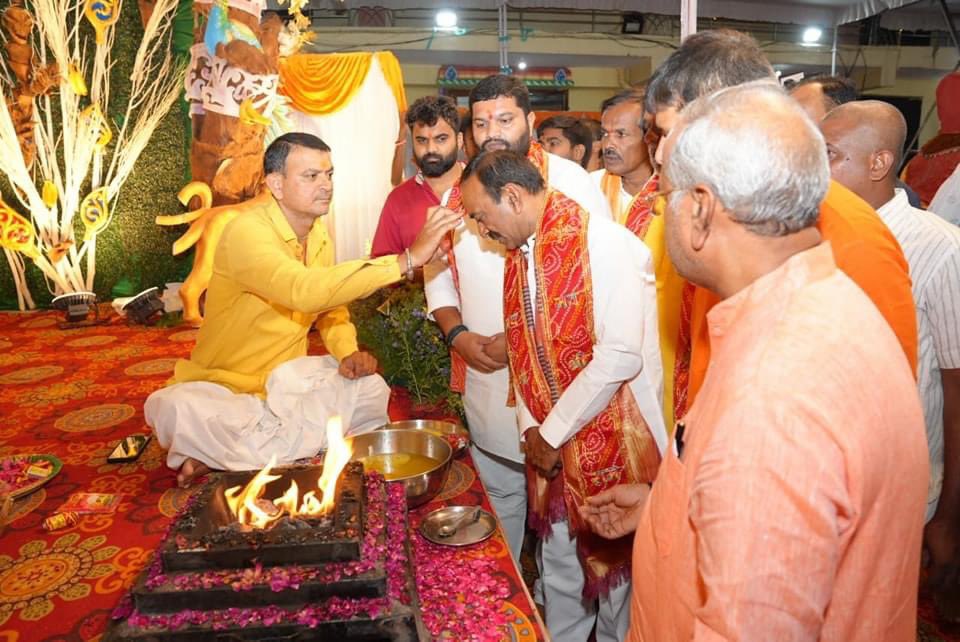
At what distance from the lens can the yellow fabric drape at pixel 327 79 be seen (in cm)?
812

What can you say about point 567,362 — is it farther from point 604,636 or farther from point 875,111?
point 875,111

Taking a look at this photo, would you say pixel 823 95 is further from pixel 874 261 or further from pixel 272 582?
pixel 272 582

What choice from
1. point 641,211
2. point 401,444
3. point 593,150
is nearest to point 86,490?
point 401,444

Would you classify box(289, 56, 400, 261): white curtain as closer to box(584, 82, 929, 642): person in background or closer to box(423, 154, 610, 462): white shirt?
box(423, 154, 610, 462): white shirt

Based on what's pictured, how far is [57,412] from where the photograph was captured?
4.36 metres

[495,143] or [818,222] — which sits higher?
[495,143]

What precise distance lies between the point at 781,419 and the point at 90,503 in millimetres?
2852

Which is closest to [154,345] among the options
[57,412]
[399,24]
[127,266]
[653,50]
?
[57,412]

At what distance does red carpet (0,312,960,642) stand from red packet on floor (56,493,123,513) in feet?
0.13

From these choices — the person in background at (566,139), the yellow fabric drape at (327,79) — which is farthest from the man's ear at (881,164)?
the yellow fabric drape at (327,79)

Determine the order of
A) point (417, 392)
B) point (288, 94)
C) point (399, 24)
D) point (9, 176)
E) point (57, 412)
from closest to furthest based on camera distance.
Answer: point (417, 392)
point (57, 412)
point (9, 176)
point (288, 94)
point (399, 24)

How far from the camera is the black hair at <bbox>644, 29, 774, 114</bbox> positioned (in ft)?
6.07

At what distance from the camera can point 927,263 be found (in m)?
2.10

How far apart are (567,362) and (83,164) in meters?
7.35
